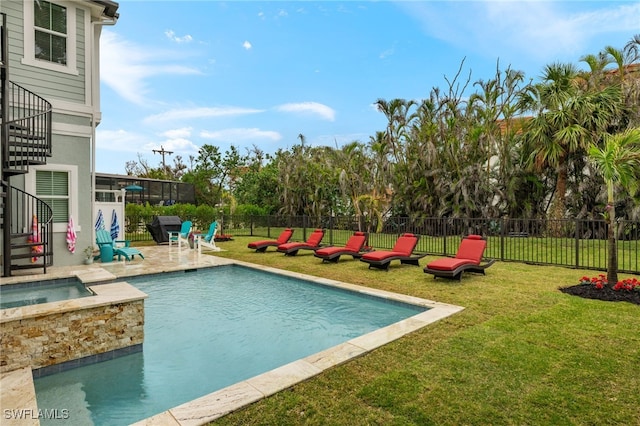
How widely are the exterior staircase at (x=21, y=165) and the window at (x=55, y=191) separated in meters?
0.27

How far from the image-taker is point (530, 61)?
16594 millimetres

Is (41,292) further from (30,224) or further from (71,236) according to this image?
(30,224)

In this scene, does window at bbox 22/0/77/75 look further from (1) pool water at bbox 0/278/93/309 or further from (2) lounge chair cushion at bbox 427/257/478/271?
(2) lounge chair cushion at bbox 427/257/478/271

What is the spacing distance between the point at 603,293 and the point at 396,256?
443 cm

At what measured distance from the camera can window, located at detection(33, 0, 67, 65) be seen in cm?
916

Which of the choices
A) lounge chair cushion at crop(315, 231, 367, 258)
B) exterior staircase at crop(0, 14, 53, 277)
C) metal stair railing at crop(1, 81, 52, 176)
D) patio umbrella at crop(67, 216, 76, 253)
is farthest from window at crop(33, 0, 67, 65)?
lounge chair cushion at crop(315, 231, 367, 258)

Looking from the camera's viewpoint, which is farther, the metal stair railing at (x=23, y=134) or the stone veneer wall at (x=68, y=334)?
the metal stair railing at (x=23, y=134)

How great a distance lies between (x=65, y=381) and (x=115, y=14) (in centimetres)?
1064

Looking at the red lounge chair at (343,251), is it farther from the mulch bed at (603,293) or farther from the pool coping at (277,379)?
the mulch bed at (603,293)

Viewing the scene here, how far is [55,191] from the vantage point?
940 cm

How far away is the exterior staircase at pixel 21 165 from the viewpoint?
24.9 ft

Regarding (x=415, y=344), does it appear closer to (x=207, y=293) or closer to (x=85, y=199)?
(x=207, y=293)

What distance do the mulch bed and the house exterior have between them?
11338mm

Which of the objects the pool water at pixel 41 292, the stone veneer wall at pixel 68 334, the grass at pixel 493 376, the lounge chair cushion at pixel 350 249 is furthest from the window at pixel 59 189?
the grass at pixel 493 376
